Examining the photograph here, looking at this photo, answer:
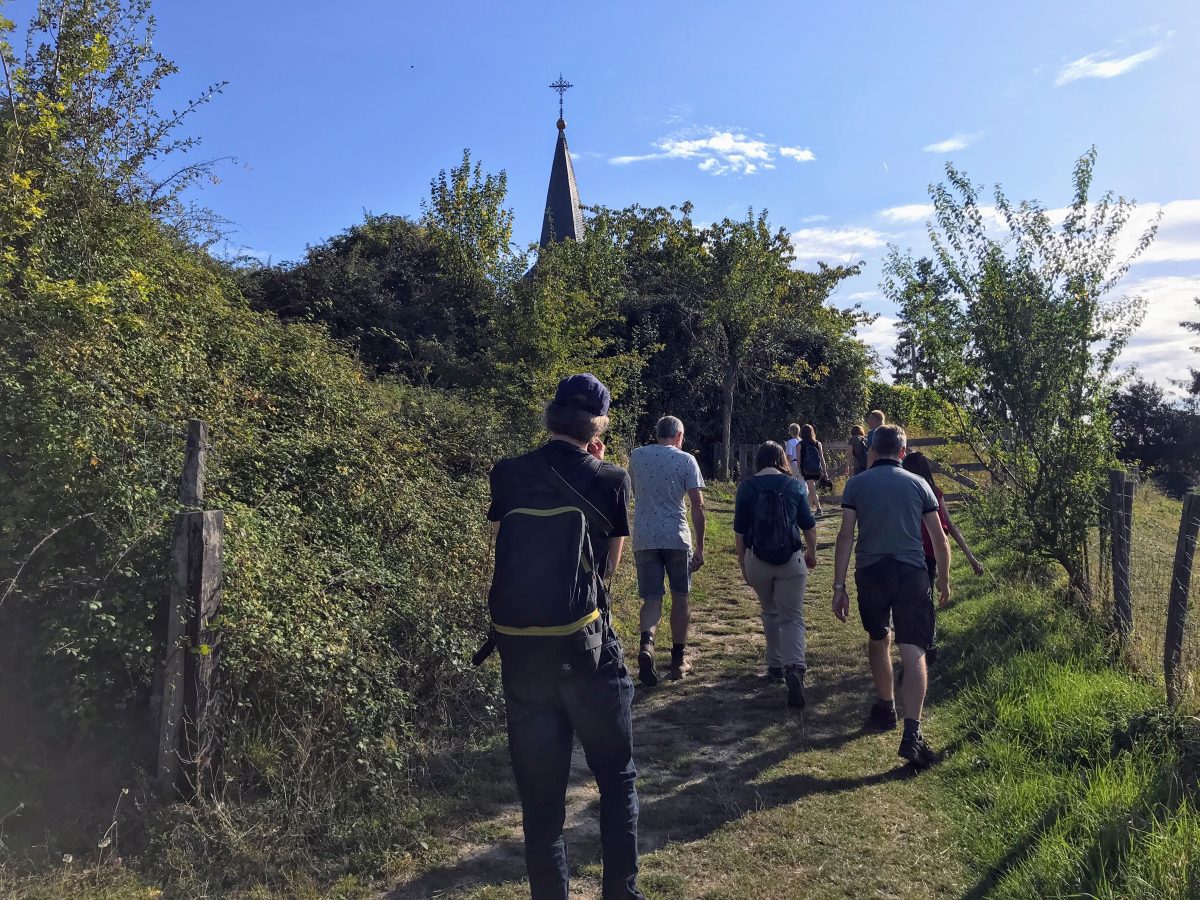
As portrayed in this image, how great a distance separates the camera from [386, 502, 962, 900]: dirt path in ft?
11.6

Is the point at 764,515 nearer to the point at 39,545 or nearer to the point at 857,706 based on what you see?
the point at 857,706

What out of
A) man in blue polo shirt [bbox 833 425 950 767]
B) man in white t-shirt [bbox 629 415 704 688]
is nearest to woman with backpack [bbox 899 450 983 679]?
man in blue polo shirt [bbox 833 425 950 767]

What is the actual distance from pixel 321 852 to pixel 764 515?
3336mm

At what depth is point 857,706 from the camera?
570cm

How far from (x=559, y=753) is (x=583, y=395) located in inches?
49.8

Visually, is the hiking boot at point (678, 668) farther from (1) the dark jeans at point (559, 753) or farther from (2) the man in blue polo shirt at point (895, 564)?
(1) the dark jeans at point (559, 753)

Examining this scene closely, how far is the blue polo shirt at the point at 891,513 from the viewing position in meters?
4.93

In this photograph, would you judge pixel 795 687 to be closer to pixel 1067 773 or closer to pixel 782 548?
pixel 782 548

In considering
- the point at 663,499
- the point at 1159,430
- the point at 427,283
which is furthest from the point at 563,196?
the point at 1159,430

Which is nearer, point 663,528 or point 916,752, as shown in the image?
point 916,752

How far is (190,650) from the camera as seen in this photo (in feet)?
12.7

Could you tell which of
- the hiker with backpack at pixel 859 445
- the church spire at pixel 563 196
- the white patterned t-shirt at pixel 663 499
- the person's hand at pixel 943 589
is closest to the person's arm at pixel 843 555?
the person's hand at pixel 943 589

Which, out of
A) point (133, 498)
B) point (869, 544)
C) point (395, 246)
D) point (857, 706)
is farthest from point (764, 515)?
point (395, 246)

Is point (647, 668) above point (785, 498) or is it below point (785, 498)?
below
